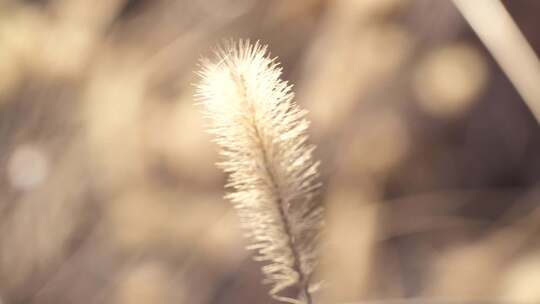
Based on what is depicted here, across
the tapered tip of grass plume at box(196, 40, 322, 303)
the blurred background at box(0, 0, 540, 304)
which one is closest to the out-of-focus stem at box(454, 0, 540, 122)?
the blurred background at box(0, 0, 540, 304)

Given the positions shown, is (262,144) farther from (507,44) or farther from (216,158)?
(216,158)

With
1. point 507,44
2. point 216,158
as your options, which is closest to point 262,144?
point 507,44

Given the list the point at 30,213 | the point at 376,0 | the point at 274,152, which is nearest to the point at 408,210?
the point at 376,0

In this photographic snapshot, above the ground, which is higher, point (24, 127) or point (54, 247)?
point (24, 127)

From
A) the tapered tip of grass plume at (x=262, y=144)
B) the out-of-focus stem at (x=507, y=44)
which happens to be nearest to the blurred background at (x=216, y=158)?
the out-of-focus stem at (x=507, y=44)

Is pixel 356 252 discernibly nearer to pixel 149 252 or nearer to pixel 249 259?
pixel 249 259

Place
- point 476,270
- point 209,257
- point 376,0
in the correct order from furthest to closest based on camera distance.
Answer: point 209,257 < point 476,270 < point 376,0

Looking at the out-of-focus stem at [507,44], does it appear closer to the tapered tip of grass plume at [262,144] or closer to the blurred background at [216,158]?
the blurred background at [216,158]

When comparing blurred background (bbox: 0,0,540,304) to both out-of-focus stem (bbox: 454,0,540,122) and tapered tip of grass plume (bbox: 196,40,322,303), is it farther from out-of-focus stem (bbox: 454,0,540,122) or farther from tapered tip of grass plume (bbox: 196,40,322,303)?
tapered tip of grass plume (bbox: 196,40,322,303)
